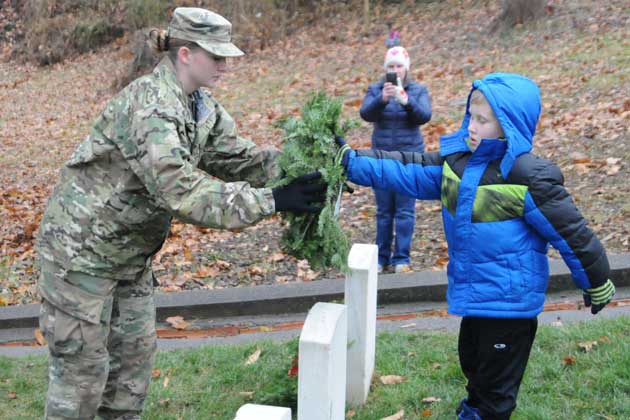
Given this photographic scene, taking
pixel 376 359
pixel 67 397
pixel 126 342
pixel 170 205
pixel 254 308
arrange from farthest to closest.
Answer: pixel 254 308 → pixel 376 359 → pixel 126 342 → pixel 67 397 → pixel 170 205

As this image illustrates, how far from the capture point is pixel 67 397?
371 centimetres

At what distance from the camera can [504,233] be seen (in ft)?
11.9

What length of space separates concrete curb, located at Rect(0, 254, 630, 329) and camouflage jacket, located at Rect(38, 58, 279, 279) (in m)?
2.75

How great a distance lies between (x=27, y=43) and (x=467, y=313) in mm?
23834

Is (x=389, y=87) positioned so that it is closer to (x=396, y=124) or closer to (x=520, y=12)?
(x=396, y=124)

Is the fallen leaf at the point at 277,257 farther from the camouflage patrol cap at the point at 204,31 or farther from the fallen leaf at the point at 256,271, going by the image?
the camouflage patrol cap at the point at 204,31

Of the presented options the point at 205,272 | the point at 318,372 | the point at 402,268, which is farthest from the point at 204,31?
the point at 205,272

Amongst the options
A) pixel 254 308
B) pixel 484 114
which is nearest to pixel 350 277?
pixel 484 114

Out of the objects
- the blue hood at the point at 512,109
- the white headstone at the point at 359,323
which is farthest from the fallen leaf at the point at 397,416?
the blue hood at the point at 512,109

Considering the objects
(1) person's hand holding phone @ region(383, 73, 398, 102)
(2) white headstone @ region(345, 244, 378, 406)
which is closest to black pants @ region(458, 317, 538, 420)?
(2) white headstone @ region(345, 244, 378, 406)

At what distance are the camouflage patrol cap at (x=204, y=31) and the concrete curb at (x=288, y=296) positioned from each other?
3.27 metres

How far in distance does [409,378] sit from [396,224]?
240cm

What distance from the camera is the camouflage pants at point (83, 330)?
366cm

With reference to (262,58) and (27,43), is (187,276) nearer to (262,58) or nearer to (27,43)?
(262,58)
